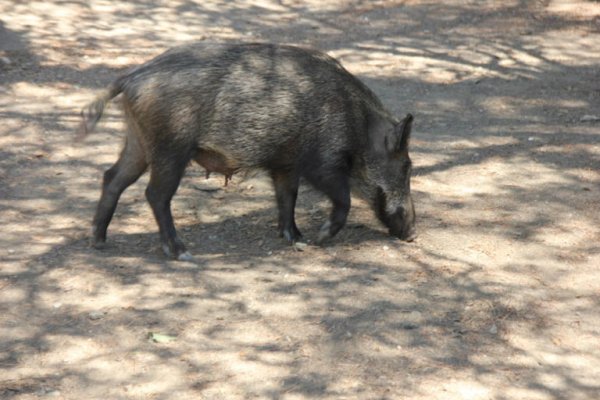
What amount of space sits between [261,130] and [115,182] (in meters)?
1.05

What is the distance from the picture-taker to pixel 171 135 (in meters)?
5.84

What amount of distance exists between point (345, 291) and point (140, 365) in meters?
1.36

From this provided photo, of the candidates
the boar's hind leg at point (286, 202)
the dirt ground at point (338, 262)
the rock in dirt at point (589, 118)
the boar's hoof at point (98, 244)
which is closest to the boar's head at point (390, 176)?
the dirt ground at point (338, 262)

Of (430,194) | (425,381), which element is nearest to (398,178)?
(430,194)

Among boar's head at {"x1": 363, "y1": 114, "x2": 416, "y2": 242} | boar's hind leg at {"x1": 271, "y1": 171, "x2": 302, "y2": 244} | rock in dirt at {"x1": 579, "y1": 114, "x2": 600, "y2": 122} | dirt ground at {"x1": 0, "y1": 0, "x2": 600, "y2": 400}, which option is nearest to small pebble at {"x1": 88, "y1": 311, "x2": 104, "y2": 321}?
dirt ground at {"x1": 0, "y1": 0, "x2": 600, "y2": 400}

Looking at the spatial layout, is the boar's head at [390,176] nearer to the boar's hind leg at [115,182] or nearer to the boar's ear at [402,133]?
the boar's ear at [402,133]

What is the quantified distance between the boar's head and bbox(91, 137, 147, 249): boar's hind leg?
1.50 m

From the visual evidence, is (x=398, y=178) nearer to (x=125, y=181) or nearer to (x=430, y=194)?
(x=430, y=194)

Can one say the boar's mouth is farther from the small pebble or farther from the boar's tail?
the small pebble

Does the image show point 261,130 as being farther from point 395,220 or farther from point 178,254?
point 395,220

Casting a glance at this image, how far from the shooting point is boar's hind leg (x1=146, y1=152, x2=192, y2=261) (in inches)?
233

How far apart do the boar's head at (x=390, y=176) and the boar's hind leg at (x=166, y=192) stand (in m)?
1.29

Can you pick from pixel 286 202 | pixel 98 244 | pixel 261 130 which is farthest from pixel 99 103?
pixel 286 202

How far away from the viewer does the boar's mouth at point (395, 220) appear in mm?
6391
